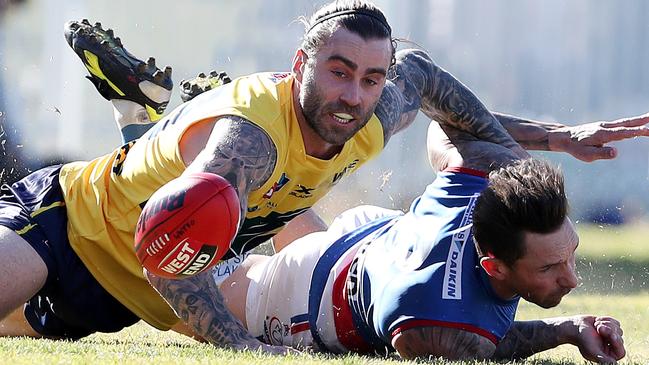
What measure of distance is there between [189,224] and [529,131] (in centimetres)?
238

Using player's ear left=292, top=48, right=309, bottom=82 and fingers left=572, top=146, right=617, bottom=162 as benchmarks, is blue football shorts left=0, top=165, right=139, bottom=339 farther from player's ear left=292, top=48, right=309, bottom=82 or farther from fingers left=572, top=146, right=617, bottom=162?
fingers left=572, top=146, right=617, bottom=162

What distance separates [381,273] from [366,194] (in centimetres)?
598

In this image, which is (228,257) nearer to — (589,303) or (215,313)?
(215,313)

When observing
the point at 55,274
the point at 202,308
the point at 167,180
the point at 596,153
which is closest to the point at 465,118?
the point at 596,153

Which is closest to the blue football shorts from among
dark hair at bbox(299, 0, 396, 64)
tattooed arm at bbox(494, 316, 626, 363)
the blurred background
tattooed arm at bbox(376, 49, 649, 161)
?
dark hair at bbox(299, 0, 396, 64)

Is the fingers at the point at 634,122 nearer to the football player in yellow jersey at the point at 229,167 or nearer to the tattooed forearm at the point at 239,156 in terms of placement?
the football player in yellow jersey at the point at 229,167

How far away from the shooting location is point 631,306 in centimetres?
859

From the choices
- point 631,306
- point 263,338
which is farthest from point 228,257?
point 631,306

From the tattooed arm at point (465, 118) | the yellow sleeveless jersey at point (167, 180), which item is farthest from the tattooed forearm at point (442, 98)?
the yellow sleeveless jersey at point (167, 180)

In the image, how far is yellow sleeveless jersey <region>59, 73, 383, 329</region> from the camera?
15.1 feet

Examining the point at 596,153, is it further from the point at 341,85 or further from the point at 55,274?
the point at 55,274

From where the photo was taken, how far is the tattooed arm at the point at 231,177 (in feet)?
13.7

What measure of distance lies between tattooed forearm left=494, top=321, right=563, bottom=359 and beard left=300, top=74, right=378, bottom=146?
1.00m

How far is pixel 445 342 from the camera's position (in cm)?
418
